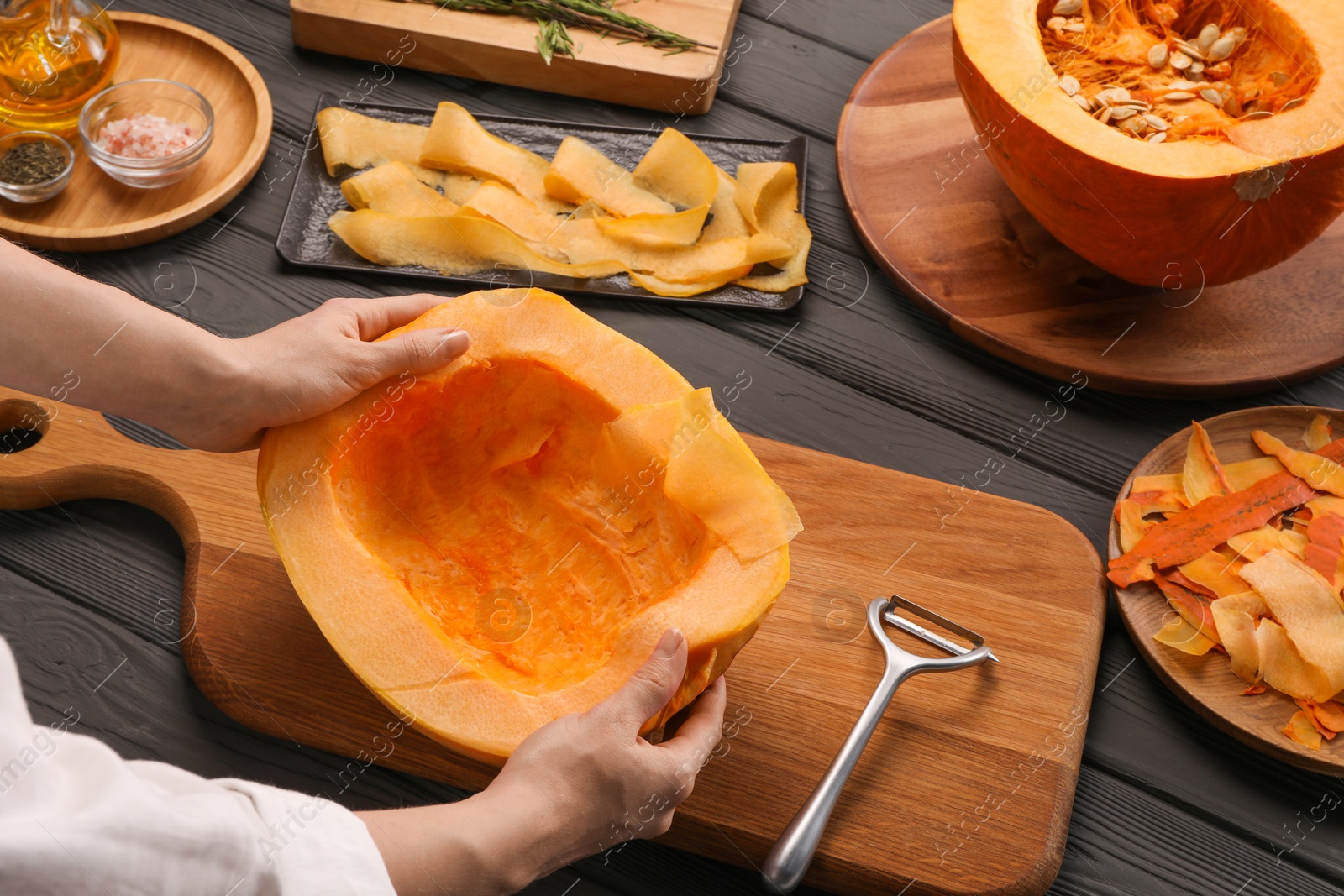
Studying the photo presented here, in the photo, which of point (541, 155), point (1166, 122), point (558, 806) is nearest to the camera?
point (558, 806)

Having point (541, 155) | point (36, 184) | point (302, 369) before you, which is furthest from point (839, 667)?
point (36, 184)

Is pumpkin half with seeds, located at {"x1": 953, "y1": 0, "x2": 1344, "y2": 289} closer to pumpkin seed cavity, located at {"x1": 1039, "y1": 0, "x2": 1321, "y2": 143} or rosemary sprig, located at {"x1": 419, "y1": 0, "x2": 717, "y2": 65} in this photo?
pumpkin seed cavity, located at {"x1": 1039, "y1": 0, "x2": 1321, "y2": 143}

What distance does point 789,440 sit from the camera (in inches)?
66.2

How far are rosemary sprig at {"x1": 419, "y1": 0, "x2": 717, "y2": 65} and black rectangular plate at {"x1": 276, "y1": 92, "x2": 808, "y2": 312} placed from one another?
17cm

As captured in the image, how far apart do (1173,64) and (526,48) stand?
3.93ft

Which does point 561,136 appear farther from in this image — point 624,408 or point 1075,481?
point 1075,481

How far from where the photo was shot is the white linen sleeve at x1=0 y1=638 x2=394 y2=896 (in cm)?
72

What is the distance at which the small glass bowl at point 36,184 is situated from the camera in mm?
1741

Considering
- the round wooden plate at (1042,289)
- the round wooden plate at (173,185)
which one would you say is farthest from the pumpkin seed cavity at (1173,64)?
the round wooden plate at (173,185)

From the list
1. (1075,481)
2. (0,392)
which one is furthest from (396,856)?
(1075,481)

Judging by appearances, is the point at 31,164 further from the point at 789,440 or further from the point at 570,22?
the point at 789,440

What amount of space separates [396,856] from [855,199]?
1.41 m

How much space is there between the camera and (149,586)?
1496 millimetres

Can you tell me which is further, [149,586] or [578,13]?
[578,13]
